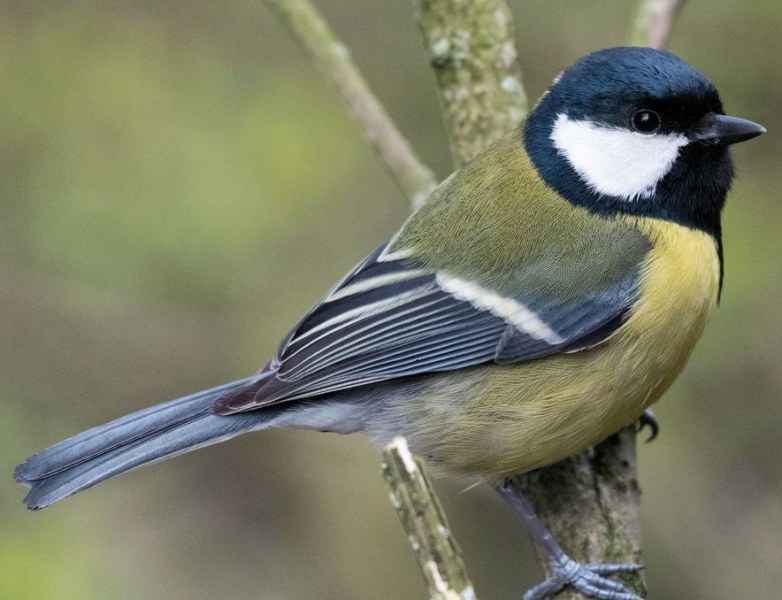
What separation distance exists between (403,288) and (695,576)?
6.37ft

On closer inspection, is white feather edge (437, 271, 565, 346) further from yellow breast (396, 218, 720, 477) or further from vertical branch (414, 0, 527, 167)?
vertical branch (414, 0, 527, 167)

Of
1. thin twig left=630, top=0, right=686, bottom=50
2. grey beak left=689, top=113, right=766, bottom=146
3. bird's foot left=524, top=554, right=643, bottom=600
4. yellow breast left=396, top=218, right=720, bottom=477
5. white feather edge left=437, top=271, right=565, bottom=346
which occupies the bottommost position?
bird's foot left=524, top=554, right=643, bottom=600

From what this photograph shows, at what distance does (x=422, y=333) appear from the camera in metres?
Answer: 2.72

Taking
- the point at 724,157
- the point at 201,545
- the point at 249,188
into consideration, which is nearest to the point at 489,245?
the point at 724,157

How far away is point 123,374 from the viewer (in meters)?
4.40

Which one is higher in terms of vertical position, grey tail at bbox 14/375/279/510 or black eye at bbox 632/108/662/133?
black eye at bbox 632/108/662/133

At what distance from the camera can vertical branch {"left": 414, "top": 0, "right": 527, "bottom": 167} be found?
10.8 ft

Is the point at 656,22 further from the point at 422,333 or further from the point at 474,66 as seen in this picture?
the point at 422,333

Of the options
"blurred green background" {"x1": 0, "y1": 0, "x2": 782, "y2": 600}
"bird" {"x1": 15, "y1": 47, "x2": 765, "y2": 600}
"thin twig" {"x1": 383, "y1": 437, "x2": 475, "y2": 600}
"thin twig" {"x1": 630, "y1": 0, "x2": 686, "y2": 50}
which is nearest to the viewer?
"thin twig" {"x1": 383, "y1": 437, "x2": 475, "y2": 600}

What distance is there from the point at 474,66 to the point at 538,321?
3.37 ft

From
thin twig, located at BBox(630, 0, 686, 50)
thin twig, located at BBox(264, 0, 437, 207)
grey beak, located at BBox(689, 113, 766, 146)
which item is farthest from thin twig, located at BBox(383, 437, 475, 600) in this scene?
thin twig, located at BBox(630, 0, 686, 50)

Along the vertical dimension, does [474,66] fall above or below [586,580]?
above

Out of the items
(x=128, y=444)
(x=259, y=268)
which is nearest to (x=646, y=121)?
(x=128, y=444)

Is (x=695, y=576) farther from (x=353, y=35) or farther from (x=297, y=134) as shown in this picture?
(x=353, y=35)
